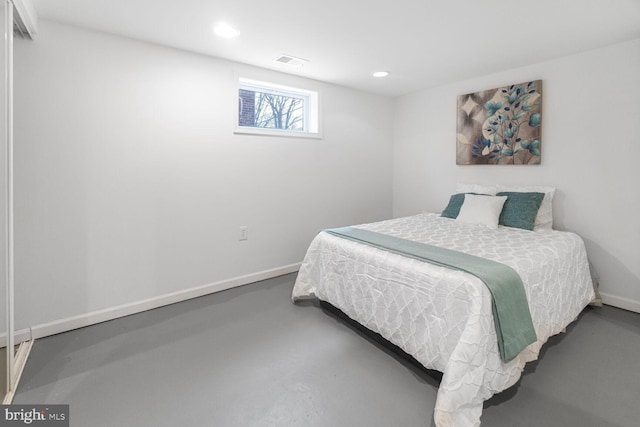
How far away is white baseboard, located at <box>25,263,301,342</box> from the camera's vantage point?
2.22 meters

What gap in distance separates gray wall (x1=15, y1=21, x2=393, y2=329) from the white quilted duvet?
96 centimetres

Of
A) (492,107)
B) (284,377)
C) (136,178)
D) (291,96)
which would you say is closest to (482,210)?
(492,107)

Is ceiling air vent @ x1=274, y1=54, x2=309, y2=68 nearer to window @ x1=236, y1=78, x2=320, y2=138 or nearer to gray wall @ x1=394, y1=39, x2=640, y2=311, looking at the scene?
window @ x1=236, y1=78, x2=320, y2=138

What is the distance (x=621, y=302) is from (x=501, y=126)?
1.90 meters

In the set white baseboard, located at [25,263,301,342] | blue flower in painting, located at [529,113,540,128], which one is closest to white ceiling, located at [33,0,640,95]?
blue flower in painting, located at [529,113,540,128]

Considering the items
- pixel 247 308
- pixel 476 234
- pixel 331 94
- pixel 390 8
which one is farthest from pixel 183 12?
pixel 476 234

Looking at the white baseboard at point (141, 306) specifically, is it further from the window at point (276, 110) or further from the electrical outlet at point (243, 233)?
the window at point (276, 110)

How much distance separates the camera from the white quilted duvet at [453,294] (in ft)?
4.67

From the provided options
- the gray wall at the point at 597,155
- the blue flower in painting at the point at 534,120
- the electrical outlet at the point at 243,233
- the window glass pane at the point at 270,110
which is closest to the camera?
the gray wall at the point at 597,155

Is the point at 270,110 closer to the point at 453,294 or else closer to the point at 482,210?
the point at 482,210

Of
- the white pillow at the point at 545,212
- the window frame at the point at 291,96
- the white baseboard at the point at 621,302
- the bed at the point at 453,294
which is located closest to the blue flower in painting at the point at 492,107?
the white pillow at the point at 545,212

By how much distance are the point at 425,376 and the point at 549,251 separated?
3.98ft

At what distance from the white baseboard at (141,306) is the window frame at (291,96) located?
4.88 feet

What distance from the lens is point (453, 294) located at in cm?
161
